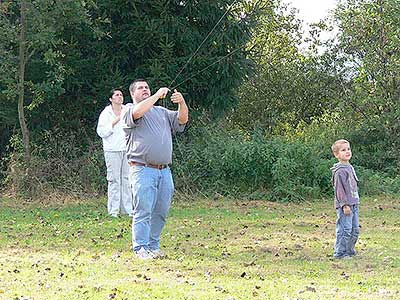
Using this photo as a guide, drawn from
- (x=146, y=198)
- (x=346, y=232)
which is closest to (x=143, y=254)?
(x=146, y=198)

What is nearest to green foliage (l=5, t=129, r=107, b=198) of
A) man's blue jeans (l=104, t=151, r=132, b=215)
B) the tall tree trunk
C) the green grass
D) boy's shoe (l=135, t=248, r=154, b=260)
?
the tall tree trunk

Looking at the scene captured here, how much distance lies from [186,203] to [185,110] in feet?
19.6

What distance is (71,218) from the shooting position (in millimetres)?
11117

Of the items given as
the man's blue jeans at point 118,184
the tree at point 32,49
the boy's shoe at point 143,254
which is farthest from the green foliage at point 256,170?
the boy's shoe at point 143,254

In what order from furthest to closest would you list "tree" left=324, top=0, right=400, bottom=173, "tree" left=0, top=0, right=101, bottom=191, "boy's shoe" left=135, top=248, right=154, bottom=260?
1. "tree" left=324, top=0, right=400, bottom=173
2. "tree" left=0, top=0, right=101, bottom=191
3. "boy's shoe" left=135, top=248, right=154, bottom=260

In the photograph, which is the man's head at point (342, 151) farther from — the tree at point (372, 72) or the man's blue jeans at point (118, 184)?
the tree at point (372, 72)

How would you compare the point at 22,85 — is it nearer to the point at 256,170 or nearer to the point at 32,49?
the point at 32,49

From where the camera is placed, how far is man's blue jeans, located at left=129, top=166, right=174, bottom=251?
7492 millimetres

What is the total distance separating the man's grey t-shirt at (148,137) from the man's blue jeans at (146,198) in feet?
0.40

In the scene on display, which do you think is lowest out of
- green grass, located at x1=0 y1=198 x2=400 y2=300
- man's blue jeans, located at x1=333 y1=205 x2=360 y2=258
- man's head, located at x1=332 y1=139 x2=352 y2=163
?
green grass, located at x1=0 y1=198 x2=400 y2=300

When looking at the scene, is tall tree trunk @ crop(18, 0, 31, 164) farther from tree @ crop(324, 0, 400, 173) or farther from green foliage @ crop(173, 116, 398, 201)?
tree @ crop(324, 0, 400, 173)

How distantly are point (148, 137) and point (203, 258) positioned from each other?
1323 mm

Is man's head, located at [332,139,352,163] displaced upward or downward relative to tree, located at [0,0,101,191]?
downward

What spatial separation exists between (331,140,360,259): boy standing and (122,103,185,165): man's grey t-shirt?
1715mm
